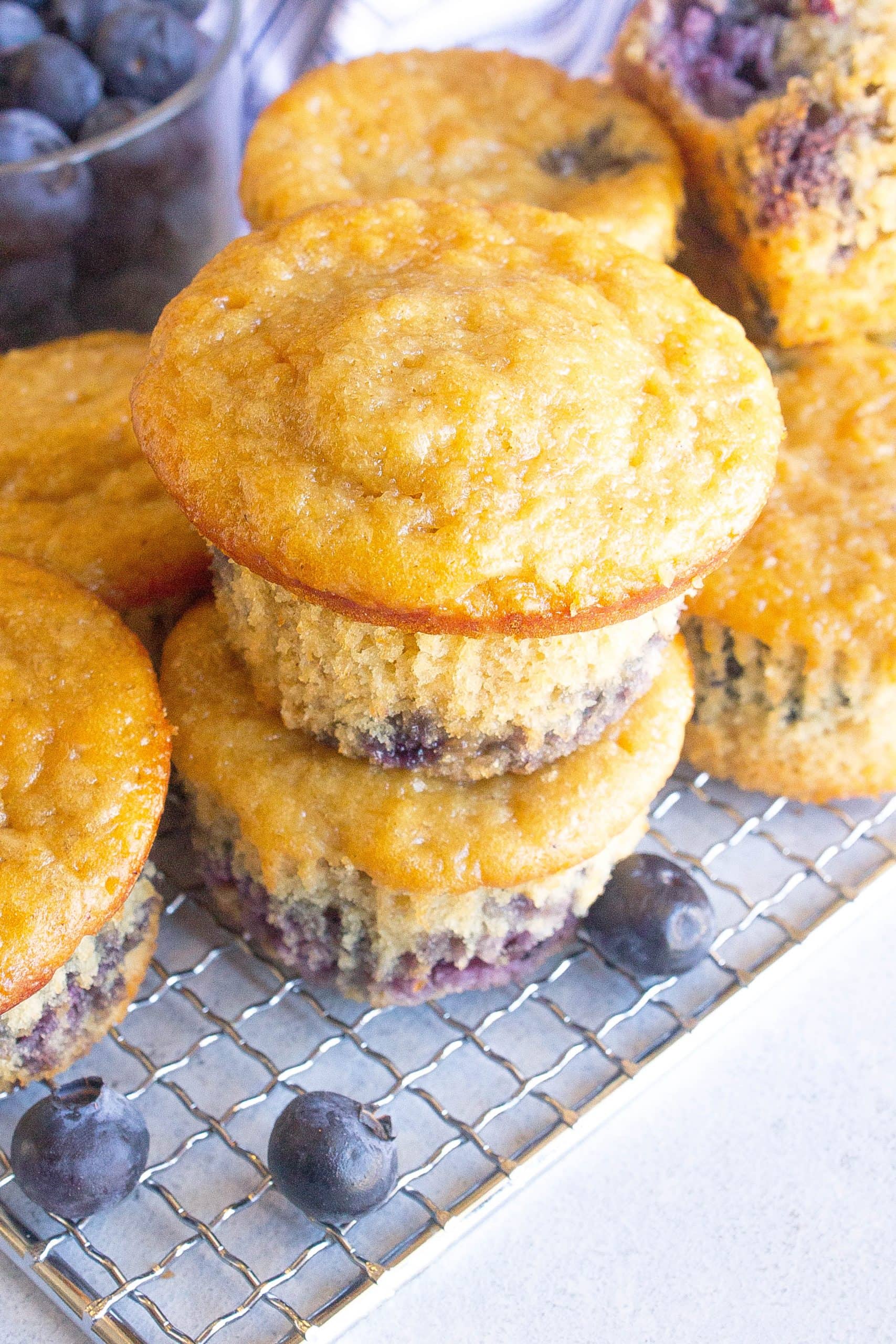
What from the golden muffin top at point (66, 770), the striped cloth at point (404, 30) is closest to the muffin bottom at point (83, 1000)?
the golden muffin top at point (66, 770)

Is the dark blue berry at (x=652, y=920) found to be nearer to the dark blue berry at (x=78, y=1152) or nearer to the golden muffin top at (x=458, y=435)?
the golden muffin top at (x=458, y=435)

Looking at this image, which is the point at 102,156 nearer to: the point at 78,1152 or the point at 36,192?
the point at 36,192

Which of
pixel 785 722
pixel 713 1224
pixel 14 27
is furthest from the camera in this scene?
pixel 14 27

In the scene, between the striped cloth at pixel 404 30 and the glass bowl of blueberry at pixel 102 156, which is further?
the striped cloth at pixel 404 30

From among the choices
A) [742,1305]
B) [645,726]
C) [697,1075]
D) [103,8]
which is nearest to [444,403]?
[645,726]

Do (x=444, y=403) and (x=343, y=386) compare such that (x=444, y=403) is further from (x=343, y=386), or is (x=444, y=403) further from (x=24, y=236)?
(x=24, y=236)

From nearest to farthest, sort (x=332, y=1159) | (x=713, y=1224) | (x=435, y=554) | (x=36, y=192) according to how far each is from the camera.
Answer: (x=435, y=554) < (x=332, y=1159) < (x=713, y=1224) < (x=36, y=192)

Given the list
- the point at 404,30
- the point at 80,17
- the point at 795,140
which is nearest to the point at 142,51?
the point at 80,17

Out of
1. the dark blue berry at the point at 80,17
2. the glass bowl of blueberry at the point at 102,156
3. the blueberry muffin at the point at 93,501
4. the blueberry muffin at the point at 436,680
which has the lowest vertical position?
the blueberry muffin at the point at 436,680
